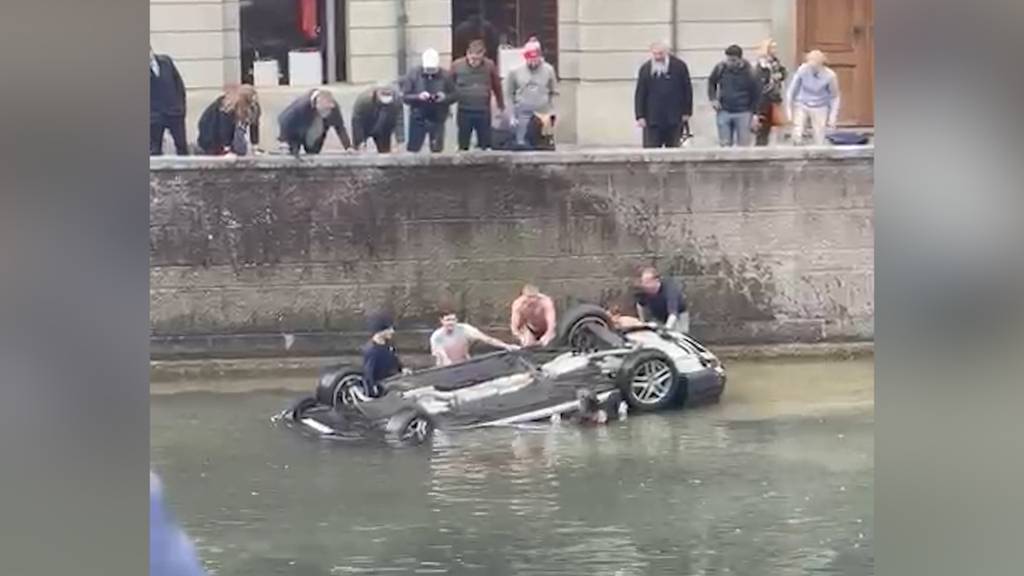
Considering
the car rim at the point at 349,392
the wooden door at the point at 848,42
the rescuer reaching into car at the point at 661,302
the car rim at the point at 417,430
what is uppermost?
the wooden door at the point at 848,42

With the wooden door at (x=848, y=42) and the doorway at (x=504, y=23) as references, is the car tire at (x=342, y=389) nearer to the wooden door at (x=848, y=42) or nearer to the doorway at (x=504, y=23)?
the doorway at (x=504, y=23)

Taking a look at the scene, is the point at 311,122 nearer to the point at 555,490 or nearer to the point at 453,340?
the point at 453,340

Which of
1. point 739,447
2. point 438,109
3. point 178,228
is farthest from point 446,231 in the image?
point 739,447

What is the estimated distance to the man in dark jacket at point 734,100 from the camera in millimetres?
4500

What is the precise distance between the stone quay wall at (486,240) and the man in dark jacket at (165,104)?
0.17ft

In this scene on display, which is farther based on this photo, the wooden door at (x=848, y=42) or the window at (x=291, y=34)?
the window at (x=291, y=34)

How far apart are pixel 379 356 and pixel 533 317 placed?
17.7 inches

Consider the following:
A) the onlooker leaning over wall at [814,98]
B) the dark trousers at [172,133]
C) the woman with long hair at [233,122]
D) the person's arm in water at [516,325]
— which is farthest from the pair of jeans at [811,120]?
the dark trousers at [172,133]

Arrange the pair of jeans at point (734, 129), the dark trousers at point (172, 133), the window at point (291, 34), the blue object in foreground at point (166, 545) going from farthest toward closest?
the pair of jeans at point (734, 129)
the window at point (291, 34)
the dark trousers at point (172, 133)
the blue object in foreground at point (166, 545)

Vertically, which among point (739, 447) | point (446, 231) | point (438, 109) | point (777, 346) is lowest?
point (739, 447)

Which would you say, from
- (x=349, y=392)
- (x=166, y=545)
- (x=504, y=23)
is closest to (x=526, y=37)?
(x=504, y=23)
